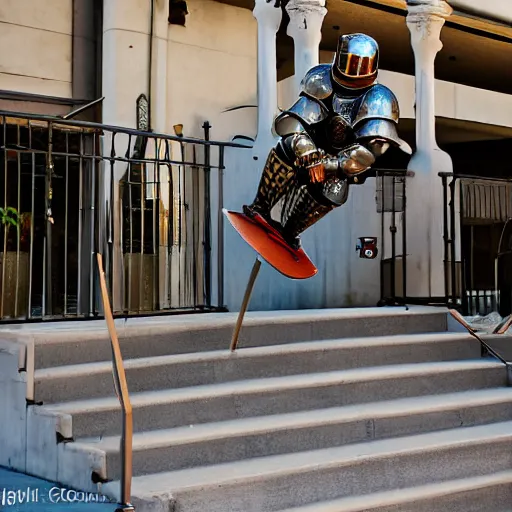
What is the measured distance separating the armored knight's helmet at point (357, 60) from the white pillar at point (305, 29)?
2.39m

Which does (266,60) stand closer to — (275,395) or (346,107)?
(346,107)

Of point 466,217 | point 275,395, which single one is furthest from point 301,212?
point 466,217

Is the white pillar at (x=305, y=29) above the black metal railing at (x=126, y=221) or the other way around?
above

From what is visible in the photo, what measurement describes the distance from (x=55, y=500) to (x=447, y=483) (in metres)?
2.38

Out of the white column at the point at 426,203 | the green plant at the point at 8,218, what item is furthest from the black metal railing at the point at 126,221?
the white column at the point at 426,203

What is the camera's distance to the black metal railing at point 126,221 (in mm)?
7707

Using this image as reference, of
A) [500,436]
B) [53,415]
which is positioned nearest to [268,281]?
[500,436]

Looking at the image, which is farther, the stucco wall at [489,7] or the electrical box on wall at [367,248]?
the stucco wall at [489,7]

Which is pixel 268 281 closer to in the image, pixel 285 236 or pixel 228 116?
pixel 285 236

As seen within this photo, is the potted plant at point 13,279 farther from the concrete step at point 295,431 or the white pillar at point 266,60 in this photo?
the white pillar at point 266,60

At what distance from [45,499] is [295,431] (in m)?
1.52

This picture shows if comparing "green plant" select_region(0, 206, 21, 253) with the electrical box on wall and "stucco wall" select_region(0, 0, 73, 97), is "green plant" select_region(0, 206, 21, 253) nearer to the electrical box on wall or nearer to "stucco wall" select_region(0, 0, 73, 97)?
"stucco wall" select_region(0, 0, 73, 97)

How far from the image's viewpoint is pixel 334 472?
472cm

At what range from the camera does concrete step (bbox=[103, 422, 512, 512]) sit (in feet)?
13.9
